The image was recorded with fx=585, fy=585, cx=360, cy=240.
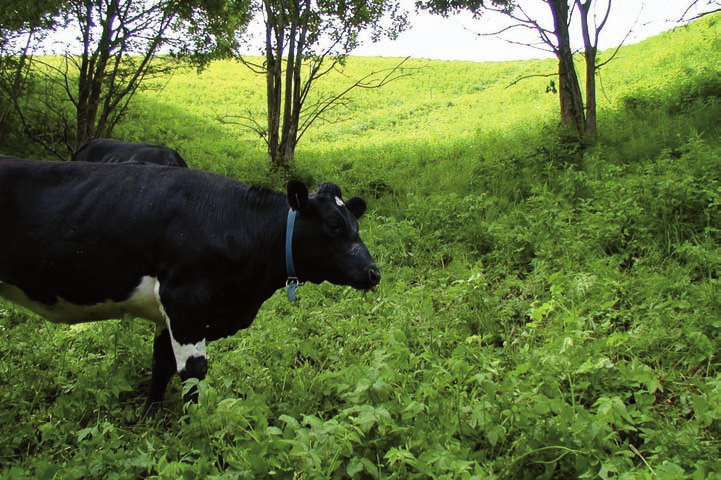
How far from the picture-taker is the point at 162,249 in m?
4.11

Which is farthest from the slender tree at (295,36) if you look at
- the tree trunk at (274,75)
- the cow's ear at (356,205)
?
the cow's ear at (356,205)

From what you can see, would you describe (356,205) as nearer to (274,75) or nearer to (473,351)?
(473,351)

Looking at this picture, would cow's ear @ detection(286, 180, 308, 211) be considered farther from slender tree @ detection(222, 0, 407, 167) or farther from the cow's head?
slender tree @ detection(222, 0, 407, 167)

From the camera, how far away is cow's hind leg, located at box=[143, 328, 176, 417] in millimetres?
4398

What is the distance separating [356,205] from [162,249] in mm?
1611

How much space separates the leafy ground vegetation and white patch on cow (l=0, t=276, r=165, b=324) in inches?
20.5

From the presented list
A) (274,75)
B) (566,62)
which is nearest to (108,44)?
(274,75)

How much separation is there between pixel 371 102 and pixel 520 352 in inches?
996

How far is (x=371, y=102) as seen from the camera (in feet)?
94.1

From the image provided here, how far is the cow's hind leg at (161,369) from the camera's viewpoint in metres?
4.40

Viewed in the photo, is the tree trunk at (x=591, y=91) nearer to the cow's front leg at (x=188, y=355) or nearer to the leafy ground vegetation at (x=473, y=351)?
the leafy ground vegetation at (x=473, y=351)

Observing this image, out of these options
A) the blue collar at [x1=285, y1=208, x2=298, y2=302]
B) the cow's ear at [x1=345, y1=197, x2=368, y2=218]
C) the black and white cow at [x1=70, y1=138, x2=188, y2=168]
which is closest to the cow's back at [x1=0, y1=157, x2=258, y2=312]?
the blue collar at [x1=285, y1=208, x2=298, y2=302]

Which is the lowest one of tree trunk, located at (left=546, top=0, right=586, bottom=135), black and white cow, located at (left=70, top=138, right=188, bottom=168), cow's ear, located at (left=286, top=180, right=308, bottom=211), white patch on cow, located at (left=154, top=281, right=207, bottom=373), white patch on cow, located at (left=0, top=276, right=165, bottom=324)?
white patch on cow, located at (left=154, top=281, right=207, bottom=373)

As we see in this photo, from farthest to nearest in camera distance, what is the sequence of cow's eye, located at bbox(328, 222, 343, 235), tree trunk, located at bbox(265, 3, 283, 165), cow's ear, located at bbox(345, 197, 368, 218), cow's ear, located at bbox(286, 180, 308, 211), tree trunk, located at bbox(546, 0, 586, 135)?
tree trunk, located at bbox(265, 3, 283, 165) < tree trunk, located at bbox(546, 0, 586, 135) < cow's ear, located at bbox(345, 197, 368, 218) < cow's eye, located at bbox(328, 222, 343, 235) < cow's ear, located at bbox(286, 180, 308, 211)
